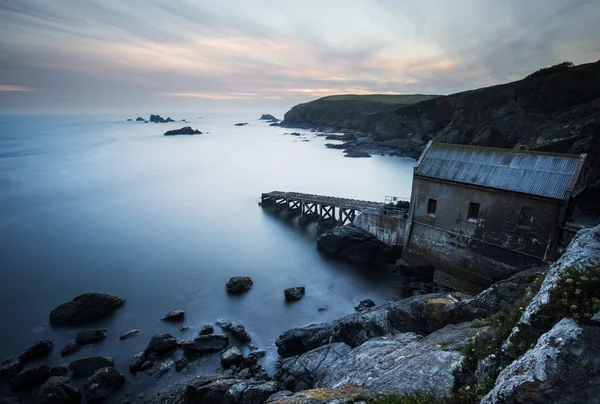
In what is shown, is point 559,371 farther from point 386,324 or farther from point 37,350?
point 37,350

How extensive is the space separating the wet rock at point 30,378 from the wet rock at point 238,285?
10.7m

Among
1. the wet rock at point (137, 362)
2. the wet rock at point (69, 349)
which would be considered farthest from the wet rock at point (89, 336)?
the wet rock at point (137, 362)

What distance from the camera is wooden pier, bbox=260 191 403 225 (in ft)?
109

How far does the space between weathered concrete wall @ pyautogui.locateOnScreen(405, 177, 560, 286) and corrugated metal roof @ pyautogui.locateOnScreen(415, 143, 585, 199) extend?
536mm

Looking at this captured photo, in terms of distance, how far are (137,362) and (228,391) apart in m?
7.13

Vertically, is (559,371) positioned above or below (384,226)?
above

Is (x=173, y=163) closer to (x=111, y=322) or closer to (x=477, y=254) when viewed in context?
(x=111, y=322)

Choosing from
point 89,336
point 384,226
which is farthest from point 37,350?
point 384,226

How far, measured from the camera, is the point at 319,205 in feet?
131

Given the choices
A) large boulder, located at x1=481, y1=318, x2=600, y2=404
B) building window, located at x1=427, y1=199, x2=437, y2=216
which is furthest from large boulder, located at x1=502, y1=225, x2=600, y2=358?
building window, located at x1=427, y1=199, x2=437, y2=216

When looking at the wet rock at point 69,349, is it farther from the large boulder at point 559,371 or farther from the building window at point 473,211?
the building window at point 473,211

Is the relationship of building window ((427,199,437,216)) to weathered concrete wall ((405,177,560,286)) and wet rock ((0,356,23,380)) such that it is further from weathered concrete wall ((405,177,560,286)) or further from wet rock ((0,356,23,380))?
wet rock ((0,356,23,380))

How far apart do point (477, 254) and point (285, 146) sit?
3599 inches

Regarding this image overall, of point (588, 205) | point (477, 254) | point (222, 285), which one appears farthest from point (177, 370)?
point (588, 205)
